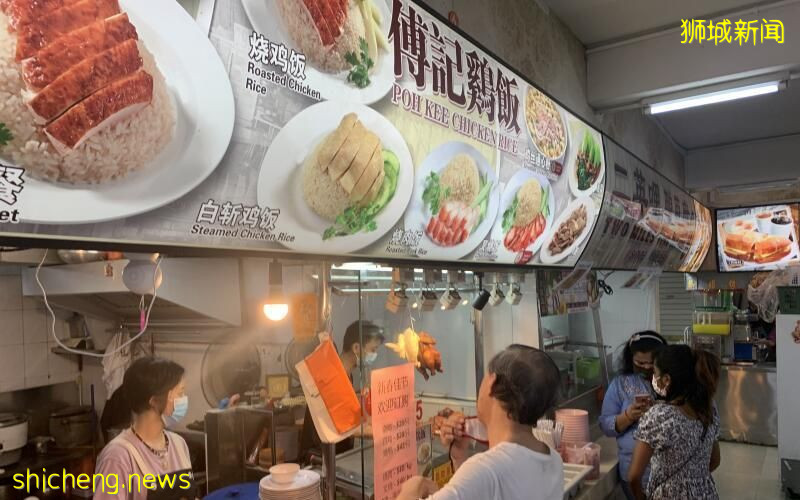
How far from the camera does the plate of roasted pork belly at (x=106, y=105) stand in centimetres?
110

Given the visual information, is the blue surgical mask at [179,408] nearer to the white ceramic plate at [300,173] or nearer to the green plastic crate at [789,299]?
the white ceramic plate at [300,173]

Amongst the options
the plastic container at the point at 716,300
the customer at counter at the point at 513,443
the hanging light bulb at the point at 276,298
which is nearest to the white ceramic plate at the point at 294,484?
the customer at counter at the point at 513,443

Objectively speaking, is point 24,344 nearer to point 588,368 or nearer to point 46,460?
point 46,460

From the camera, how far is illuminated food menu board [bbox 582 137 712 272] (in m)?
4.79

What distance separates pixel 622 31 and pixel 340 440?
4005 mm

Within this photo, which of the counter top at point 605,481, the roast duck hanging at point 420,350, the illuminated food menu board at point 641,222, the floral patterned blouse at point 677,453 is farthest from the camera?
the illuminated food menu board at point 641,222

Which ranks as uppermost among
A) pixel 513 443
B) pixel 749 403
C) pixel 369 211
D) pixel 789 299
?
pixel 369 211

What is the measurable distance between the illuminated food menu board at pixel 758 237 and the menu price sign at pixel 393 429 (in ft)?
28.6

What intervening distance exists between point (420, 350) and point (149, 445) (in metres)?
1.44

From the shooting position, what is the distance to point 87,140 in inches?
47.8

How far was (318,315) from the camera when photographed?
2.47 metres

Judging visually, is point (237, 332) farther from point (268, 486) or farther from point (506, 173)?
point (506, 173)

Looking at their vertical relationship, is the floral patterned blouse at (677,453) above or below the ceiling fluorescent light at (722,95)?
below

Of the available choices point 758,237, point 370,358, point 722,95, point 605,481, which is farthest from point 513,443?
point 758,237
